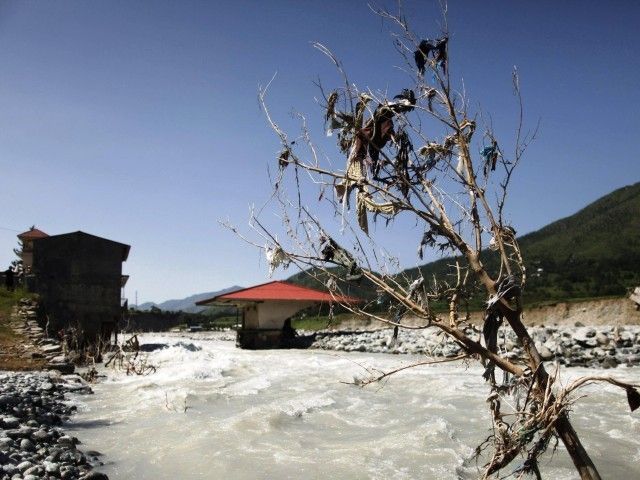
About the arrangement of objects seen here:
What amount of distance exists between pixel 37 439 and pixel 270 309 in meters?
15.9

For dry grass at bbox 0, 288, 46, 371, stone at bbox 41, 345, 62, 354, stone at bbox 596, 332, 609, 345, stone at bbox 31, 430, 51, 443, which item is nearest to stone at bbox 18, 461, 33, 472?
stone at bbox 31, 430, 51, 443

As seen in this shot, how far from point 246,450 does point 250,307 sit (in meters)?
16.5

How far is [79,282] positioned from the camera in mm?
15391

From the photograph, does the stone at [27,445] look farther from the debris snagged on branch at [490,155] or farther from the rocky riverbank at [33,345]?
the rocky riverbank at [33,345]

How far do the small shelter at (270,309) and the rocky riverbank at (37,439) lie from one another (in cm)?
1225

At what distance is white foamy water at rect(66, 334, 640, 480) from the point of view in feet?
14.5

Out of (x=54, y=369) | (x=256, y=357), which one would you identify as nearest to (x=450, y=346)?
(x=256, y=357)

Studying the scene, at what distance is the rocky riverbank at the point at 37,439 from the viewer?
368 cm

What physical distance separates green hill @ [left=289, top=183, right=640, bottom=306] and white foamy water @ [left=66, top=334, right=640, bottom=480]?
7.08 metres

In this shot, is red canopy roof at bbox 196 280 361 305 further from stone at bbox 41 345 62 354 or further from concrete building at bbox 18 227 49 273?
concrete building at bbox 18 227 49 273

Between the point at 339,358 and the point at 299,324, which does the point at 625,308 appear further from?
the point at 299,324

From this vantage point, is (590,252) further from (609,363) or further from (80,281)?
(80,281)

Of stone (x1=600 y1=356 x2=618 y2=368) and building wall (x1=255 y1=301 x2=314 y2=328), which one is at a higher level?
building wall (x1=255 y1=301 x2=314 y2=328)

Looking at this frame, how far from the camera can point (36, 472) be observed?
142 inches
